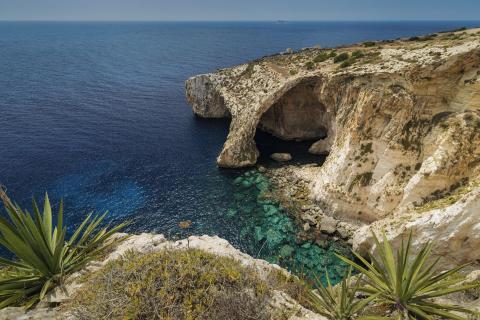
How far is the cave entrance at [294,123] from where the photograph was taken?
4638 cm

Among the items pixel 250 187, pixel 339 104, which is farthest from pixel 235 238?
pixel 339 104

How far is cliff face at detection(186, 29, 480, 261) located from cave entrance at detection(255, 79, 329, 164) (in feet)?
19.5

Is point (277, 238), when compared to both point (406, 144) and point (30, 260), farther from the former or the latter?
point (30, 260)

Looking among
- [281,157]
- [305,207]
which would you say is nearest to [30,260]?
[305,207]

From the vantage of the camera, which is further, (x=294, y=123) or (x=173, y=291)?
(x=294, y=123)

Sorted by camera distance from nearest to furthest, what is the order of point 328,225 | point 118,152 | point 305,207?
point 328,225 < point 305,207 < point 118,152

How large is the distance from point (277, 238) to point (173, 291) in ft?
67.5

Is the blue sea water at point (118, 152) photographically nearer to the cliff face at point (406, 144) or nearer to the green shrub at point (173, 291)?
the cliff face at point (406, 144)

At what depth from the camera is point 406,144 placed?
27797 mm

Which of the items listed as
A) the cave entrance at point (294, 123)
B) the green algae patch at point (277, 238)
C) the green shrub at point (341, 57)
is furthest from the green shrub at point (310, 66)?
the green algae patch at point (277, 238)

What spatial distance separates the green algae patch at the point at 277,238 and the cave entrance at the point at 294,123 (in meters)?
11.8

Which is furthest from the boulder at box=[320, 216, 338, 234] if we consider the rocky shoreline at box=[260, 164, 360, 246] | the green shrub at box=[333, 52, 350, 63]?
the green shrub at box=[333, 52, 350, 63]

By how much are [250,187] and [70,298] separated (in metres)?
27.6

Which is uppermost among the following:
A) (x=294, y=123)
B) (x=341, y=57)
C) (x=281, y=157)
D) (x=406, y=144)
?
(x=341, y=57)
